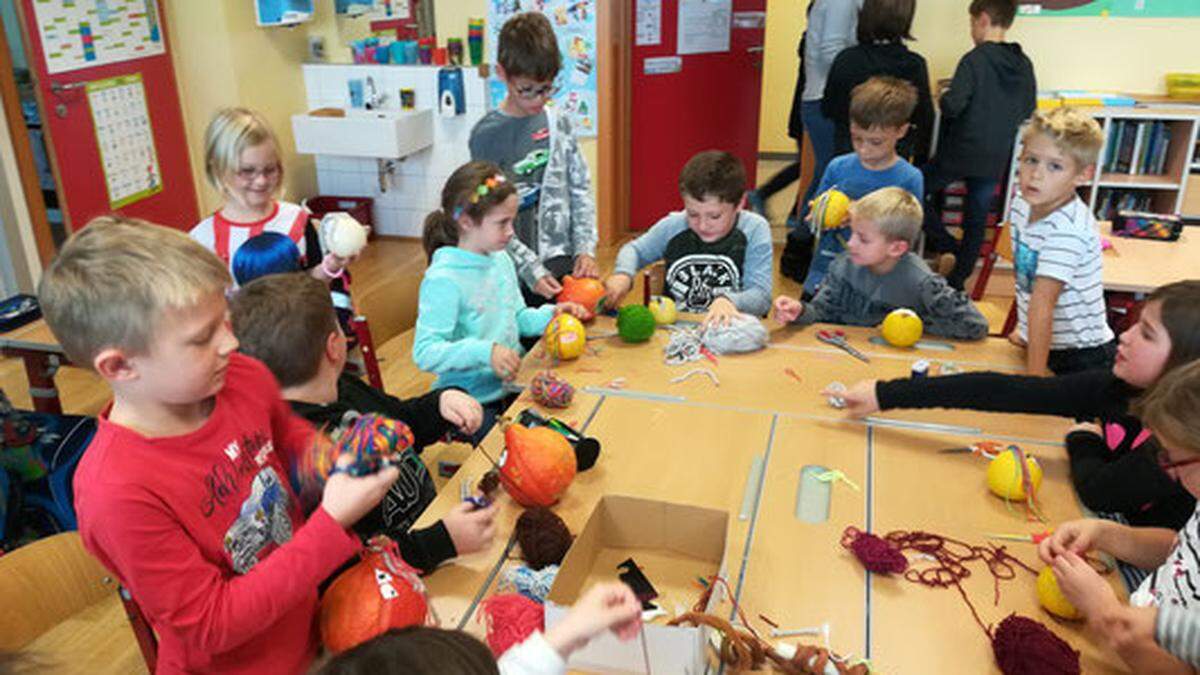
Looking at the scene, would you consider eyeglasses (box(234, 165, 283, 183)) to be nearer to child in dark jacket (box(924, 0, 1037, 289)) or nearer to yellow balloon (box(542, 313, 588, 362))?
yellow balloon (box(542, 313, 588, 362))

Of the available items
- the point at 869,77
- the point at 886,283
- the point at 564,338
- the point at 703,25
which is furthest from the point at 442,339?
the point at 703,25

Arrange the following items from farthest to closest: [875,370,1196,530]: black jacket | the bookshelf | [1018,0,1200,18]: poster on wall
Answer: [1018,0,1200,18]: poster on wall, the bookshelf, [875,370,1196,530]: black jacket

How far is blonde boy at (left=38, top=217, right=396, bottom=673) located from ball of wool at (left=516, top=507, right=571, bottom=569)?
1.19 feet

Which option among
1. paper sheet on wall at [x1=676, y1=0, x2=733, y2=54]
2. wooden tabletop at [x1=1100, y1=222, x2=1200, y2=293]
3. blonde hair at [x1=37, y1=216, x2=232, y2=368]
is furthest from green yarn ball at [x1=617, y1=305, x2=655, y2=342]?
paper sheet on wall at [x1=676, y1=0, x2=733, y2=54]

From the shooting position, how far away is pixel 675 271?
298 centimetres

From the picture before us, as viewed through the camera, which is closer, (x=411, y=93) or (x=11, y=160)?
(x=11, y=160)

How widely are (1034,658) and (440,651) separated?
0.93 m

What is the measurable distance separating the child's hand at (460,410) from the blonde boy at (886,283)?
106cm

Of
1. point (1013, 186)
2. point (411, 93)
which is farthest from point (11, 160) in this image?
point (1013, 186)

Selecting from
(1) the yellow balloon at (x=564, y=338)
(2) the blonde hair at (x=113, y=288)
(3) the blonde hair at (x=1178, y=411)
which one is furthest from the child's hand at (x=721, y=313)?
(2) the blonde hair at (x=113, y=288)

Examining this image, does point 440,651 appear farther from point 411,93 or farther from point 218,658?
point 411,93

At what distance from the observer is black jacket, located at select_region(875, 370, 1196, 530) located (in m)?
1.69

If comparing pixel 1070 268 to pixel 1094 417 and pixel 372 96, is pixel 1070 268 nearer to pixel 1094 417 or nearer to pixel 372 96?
pixel 1094 417

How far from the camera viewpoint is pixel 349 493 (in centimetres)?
130
